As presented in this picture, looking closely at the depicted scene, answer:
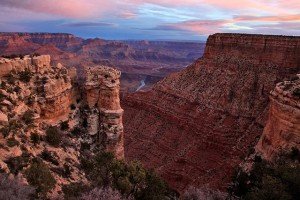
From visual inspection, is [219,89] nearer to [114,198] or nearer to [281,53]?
[281,53]

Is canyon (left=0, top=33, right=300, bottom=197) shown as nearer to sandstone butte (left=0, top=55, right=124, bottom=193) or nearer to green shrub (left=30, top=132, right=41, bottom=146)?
sandstone butte (left=0, top=55, right=124, bottom=193)

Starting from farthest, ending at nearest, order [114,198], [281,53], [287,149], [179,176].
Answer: [281,53] → [179,176] → [287,149] → [114,198]

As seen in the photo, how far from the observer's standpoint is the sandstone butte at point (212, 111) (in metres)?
45.5

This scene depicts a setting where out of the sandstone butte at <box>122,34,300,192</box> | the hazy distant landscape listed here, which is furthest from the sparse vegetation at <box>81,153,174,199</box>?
the sandstone butte at <box>122,34,300,192</box>

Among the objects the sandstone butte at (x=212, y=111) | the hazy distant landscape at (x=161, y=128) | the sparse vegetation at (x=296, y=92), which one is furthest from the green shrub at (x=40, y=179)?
the sandstone butte at (x=212, y=111)

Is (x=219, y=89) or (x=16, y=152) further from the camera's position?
Result: (x=219, y=89)

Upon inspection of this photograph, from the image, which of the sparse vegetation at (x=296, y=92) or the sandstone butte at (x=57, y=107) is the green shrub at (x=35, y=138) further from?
the sparse vegetation at (x=296, y=92)

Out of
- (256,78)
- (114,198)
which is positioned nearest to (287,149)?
(114,198)

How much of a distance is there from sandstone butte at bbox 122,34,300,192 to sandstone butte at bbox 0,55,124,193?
14.5 meters

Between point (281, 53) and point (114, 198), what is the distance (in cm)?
4454

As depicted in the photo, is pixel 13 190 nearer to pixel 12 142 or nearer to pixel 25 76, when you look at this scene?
pixel 12 142

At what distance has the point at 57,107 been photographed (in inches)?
1096

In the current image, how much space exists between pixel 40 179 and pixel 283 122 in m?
21.3

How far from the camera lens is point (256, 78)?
5472 centimetres
